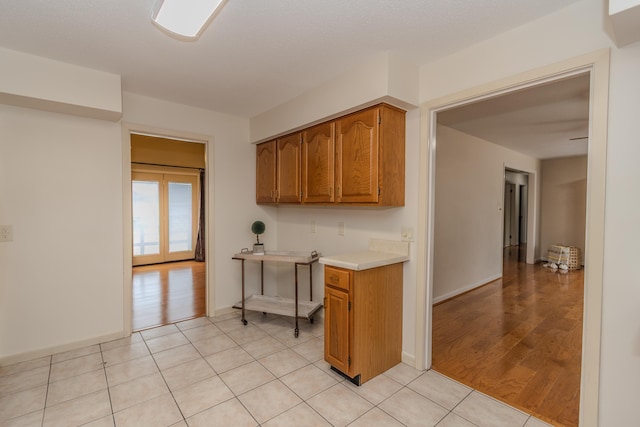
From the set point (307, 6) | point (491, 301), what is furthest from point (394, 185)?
point (491, 301)

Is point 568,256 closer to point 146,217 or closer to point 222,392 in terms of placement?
point 222,392

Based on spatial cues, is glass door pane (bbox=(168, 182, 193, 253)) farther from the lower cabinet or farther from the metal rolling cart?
the lower cabinet

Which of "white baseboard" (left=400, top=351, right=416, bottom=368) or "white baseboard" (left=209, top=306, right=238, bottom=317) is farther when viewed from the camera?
"white baseboard" (left=209, top=306, right=238, bottom=317)

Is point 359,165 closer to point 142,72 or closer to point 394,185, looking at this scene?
point 394,185

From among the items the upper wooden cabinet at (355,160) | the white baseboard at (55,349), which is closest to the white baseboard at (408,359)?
the upper wooden cabinet at (355,160)

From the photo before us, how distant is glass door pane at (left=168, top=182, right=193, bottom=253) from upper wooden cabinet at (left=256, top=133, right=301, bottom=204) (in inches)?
151

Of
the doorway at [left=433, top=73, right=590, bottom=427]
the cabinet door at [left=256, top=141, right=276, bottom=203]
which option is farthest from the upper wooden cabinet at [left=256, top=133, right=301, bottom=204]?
the doorway at [left=433, top=73, right=590, bottom=427]

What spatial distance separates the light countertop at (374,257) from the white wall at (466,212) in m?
1.58

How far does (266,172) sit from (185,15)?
2.18m

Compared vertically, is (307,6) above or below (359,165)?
above

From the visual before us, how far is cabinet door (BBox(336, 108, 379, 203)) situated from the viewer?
2.34 metres

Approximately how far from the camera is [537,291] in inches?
181

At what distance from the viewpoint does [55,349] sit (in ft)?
8.64

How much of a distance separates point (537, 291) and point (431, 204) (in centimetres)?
353
